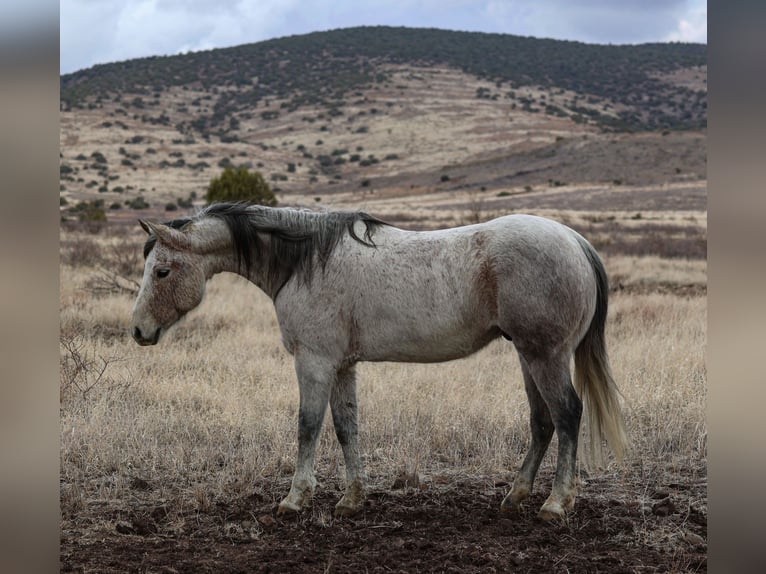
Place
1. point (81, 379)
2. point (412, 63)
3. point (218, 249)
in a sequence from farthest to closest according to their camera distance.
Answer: point (412, 63)
point (81, 379)
point (218, 249)

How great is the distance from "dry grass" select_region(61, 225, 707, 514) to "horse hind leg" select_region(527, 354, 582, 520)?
914 mm

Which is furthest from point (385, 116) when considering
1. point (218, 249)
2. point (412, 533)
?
point (412, 533)

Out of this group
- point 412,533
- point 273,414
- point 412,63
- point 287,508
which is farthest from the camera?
point 412,63

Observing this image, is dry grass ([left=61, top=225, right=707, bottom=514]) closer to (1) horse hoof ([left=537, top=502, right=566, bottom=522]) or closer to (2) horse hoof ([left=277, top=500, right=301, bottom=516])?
(2) horse hoof ([left=277, top=500, right=301, bottom=516])

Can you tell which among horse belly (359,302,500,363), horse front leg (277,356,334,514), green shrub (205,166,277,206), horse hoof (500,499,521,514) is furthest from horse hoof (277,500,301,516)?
green shrub (205,166,277,206)

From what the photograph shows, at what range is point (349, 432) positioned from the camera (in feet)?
16.8

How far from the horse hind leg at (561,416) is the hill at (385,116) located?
4703 cm

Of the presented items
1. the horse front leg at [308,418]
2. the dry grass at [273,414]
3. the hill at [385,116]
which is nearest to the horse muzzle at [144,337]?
the dry grass at [273,414]

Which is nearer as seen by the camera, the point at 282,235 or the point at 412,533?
the point at 412,533

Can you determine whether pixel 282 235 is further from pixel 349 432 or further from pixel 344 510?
pixel 344 510

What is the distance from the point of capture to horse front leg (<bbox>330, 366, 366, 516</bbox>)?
4988 mm

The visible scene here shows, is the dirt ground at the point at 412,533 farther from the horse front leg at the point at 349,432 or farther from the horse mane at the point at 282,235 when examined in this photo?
the horse mane at the point at 282,235

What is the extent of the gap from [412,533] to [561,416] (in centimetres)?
123

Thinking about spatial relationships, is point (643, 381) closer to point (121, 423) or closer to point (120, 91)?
point (121, 423)
